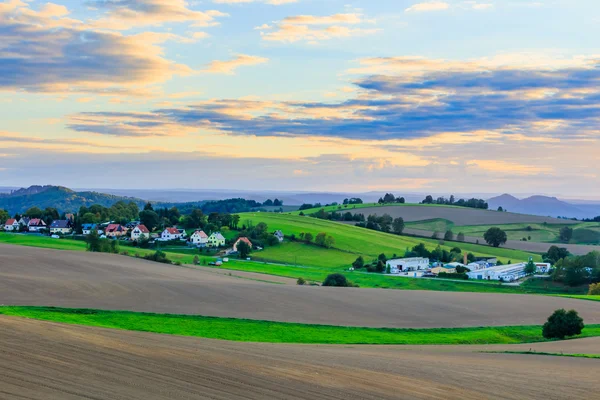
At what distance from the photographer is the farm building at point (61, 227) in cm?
12761

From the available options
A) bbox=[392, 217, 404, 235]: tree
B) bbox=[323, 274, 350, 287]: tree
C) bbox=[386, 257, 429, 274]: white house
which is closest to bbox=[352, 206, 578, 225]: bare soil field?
bbox=[392, 217, 404, 235]: tree

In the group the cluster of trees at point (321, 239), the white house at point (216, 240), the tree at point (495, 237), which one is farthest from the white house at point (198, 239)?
the tree at point (495, 237)

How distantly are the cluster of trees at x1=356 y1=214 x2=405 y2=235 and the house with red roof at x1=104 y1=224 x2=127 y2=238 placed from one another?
5238 cm

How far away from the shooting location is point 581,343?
4025cm

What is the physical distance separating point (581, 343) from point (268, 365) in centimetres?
2379

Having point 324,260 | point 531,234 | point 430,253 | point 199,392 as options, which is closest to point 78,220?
point 324,260

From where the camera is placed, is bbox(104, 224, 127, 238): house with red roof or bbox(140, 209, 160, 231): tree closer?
bbox(104, 224, 127, 238): house with red roof

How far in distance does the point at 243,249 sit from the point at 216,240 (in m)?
12.4

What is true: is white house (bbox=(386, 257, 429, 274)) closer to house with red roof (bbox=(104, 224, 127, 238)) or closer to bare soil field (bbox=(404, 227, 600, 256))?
bare soil field (bbox=(404, 227, 600, 256))

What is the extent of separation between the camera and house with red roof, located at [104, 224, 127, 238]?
403 ft

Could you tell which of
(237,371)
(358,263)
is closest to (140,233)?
(358,263)

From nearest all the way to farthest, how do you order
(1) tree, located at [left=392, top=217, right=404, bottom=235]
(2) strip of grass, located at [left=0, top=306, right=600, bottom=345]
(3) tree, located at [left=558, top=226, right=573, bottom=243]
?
(2) strip of grass, located at [left=0, top=306, right=600, bottom=345], (1) tree, located at [left=392, top=217, right=404, bottom=235], (3) tree, located at [left=558, top=226, right=573, bottom=243]

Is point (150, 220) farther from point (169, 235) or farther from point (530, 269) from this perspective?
point (530, 269)

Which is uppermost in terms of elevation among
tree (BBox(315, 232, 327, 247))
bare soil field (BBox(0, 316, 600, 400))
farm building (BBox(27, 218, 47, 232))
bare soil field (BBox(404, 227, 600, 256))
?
bare soil field (BBox(404, 227, 600, 256))
